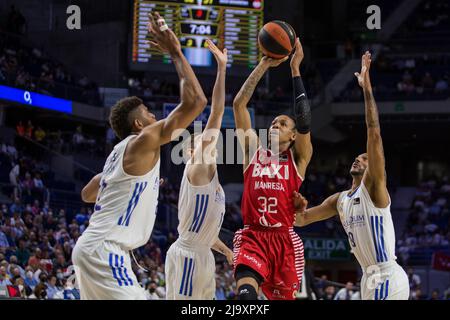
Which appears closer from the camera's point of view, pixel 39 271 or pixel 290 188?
pixel 290 188

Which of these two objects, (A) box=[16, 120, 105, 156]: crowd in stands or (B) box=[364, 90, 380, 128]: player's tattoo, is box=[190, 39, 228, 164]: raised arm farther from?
(A) box=[16, 120, 105, 156]: crowd in stands

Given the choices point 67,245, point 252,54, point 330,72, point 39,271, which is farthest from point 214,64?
point 39,271

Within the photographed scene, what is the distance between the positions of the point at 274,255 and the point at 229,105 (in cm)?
1608

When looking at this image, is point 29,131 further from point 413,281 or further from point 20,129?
point 413,281

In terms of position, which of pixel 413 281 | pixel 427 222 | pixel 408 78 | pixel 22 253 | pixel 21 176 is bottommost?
pixel 413 281

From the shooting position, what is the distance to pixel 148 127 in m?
5.36

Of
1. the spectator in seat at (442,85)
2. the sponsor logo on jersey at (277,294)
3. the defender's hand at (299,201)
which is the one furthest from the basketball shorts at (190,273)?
the spectator in seat at (442,85)

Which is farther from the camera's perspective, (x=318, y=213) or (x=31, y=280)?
(x=31, y=280)

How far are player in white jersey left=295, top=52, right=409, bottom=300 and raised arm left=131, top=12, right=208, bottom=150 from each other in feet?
6.98

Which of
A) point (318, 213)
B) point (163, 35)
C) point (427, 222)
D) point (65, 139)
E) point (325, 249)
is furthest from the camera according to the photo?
point (427, 222)

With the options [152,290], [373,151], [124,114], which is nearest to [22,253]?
[152,290]

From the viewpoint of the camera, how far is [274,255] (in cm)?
693
